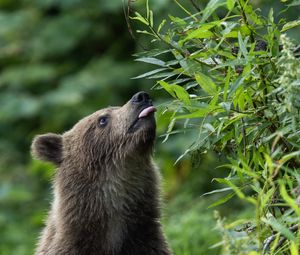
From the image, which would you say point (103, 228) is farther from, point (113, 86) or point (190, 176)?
point (113, 86)

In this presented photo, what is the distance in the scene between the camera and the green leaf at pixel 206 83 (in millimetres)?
4191

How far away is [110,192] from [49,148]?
59 centimetres

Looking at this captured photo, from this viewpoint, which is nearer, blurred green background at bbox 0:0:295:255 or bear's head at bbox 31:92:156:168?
bear's head at bbox 31:92:156:168

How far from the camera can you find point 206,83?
4211 millimetres

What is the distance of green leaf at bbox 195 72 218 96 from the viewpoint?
4.19 meters

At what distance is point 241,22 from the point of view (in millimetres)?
4277

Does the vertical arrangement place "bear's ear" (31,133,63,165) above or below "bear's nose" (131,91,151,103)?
below

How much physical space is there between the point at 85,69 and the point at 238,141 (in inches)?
311

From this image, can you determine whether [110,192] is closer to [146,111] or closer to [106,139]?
[106,139]

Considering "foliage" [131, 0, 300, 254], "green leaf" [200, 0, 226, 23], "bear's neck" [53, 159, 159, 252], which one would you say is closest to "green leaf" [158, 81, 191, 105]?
"foliage" [131, 0, 300, 254]

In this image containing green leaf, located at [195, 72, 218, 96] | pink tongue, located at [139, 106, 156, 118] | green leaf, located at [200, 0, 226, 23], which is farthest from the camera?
pink tongue, located at [139, 106, 156, 118]

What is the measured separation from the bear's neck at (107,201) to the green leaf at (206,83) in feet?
4.94

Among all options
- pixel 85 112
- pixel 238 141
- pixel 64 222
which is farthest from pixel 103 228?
pixel 85 112

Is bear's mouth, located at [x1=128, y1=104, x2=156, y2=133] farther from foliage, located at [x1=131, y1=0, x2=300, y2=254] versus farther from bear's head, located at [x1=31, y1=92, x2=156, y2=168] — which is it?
foliage, located at [x1=131, y1=0, x2=300, y2=254]
